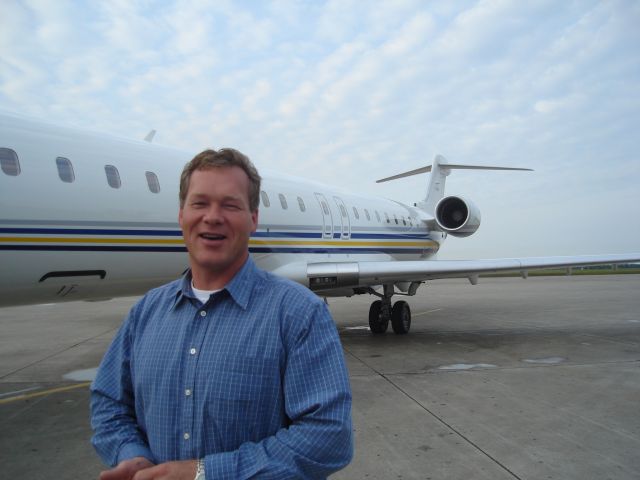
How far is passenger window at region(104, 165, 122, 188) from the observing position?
5.80 m

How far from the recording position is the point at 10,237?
4793mm

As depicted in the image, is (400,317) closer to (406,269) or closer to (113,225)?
(406,269)

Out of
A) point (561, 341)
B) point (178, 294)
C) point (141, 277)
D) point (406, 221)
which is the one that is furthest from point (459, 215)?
point (178, 294)

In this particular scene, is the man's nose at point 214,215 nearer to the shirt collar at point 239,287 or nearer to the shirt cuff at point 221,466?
the shirt collar at point 239,287

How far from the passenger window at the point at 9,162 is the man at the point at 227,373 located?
3.96 m

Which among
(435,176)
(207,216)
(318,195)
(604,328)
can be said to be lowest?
(604,328)

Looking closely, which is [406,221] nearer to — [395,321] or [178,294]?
[395,321]

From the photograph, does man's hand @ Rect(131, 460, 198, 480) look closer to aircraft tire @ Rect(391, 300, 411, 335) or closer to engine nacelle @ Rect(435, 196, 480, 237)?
aircraft tire @ Rect(391, 300, 411, 335)

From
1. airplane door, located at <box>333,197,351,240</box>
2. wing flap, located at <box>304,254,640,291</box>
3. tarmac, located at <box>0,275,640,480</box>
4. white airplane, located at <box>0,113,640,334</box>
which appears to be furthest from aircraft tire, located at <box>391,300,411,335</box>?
airplane door, located at <box>333,197,351,240</box>

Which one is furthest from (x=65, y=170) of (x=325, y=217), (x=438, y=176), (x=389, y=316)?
(x=438, y=176)

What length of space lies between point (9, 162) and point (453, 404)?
5.12 m

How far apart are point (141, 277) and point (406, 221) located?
803cm

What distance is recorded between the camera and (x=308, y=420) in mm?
1448

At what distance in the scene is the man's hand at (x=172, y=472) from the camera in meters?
1.40
